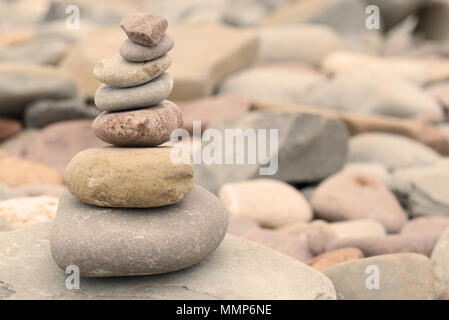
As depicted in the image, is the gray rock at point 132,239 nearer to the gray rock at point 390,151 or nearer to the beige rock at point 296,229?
the beige rock at point 296,229

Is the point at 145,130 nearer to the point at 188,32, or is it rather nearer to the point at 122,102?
the point at 122,102

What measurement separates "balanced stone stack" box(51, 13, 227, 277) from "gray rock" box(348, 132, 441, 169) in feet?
13.2

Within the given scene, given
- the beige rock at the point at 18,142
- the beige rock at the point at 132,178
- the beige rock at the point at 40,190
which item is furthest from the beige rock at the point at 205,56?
the beige rock at the point at 132,178

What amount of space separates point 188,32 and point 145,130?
6.86 m

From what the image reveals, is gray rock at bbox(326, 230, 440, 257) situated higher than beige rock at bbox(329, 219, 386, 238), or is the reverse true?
beige rock at bbox(329, 219, 386, 238)

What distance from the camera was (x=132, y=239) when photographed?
2.64m

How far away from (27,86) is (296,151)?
336cm

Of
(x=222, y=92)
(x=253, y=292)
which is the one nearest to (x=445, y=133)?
(x=222, y=92)

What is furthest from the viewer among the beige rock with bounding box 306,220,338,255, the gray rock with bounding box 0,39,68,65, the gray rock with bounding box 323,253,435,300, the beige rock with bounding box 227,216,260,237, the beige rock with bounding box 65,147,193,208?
the gray rock with bounding box 0,39,68,65

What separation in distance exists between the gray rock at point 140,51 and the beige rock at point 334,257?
168 cm

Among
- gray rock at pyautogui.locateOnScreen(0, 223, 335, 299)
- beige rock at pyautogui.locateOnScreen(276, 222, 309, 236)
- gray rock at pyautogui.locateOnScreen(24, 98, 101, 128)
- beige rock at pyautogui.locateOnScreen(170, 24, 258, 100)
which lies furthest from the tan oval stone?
beige rock at pyautogui.locateOnScreen(170, 24, 258, 100)

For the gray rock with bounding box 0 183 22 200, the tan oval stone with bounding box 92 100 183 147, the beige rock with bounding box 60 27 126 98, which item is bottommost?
the gray rock with bounding box 0 183 22 200

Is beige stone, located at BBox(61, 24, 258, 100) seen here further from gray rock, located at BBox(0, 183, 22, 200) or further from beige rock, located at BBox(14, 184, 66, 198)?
gray rock, located at BBox(0, 183, 22, 200)

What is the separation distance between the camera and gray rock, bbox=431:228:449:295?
132 inches
